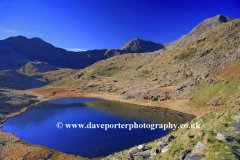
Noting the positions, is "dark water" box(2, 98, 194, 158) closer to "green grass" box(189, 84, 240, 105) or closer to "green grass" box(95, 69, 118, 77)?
"green grass" box(189, 84, 240, 105)

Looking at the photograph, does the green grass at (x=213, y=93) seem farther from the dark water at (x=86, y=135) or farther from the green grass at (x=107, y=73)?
the green grass at (x=107, y=73)

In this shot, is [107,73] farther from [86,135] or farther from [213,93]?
[86,135]

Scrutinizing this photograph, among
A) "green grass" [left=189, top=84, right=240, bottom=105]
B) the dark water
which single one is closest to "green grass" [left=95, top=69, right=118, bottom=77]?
"green grass" [left=189, top=84, right=240, bottom=105]

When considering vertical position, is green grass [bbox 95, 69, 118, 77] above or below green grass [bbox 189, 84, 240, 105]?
above

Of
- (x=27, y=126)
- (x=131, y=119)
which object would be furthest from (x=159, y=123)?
(x=27, y=126)

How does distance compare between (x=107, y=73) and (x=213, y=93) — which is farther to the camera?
(x=107, y=73)

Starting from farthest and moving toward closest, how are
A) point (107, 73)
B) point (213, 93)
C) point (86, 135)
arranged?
point (107, 73) → point (213, 93) → point (86, 135)

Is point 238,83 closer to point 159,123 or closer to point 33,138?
point 159,123

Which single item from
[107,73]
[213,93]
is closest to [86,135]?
[213,93]

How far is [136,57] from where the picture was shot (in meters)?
180

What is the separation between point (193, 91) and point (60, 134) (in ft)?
192

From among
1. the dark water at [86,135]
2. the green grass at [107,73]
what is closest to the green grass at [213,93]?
the dark water at [86,135]

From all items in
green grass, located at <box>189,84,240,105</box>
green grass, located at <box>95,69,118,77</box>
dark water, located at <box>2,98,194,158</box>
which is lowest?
dark water, located at <box>2,98,194,158</box>

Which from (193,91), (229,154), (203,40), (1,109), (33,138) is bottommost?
(33,138)
